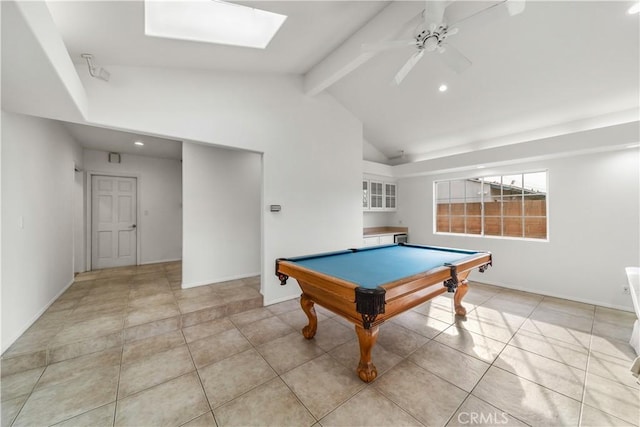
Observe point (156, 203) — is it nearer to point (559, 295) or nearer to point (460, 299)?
point (460, 299)

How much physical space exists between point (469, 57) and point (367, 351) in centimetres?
358

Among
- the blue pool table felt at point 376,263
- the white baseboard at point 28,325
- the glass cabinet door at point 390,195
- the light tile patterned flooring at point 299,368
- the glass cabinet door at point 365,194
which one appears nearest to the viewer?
the light tile patterned flooring at point 299,368

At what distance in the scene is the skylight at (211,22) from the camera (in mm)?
2107

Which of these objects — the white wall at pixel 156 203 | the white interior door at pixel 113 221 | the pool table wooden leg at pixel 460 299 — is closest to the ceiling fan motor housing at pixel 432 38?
the pool table wooden leg at pixel 460 299

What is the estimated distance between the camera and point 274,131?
3447 millimetres

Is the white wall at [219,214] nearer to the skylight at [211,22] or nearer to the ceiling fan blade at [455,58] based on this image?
the skylight at [211,22]

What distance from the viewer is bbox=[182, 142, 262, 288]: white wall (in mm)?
3758

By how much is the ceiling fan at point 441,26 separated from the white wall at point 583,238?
9.61ft

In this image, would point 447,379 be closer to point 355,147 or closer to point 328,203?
point 328,203

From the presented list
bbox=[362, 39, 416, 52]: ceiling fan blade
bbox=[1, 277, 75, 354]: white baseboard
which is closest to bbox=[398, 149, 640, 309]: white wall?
bbox=[362, 39, 416, 52]: ceiling fan blade

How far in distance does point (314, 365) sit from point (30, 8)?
2.82 m

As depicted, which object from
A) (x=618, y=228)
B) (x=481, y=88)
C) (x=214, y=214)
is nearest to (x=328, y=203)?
(x=214, y=214)

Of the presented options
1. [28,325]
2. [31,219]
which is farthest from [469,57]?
[28,325]

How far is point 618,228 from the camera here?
3.23 metres
